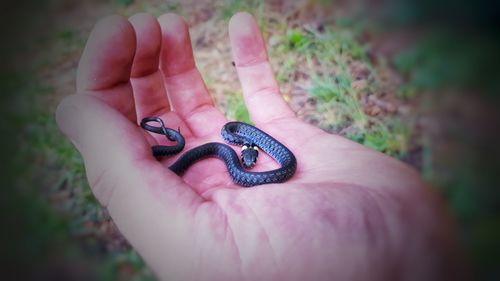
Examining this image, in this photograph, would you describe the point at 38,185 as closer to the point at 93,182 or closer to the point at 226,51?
the point at 93,182

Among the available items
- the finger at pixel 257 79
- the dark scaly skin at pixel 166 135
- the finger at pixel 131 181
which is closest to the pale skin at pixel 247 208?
the finger at pixel 131 181

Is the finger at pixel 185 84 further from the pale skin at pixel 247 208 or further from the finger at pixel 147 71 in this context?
the pale skin at pixel 247 208

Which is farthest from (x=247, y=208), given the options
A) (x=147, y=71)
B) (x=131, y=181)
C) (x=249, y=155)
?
(x=147, y=71)

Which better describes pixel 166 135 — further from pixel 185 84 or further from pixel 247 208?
pixel 247 208

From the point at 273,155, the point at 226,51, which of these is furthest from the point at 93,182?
the point at 226,51

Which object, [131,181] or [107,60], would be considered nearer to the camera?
[131,181]

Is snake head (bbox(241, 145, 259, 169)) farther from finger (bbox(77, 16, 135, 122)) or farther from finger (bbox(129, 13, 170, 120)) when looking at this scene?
finger (bbox(77, 16, 135, 122))
